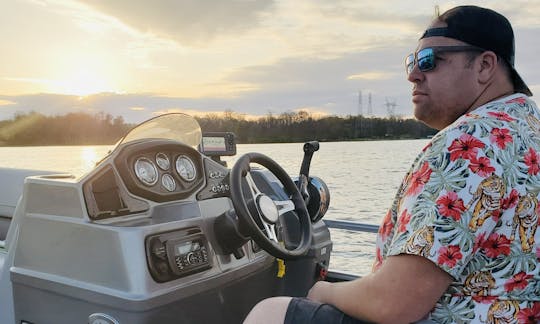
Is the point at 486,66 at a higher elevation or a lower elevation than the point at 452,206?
higher

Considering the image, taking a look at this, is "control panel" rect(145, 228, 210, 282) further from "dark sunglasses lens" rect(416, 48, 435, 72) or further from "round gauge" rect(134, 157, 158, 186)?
"dark sunglasses lens" rect(416, 48, 435, 72)

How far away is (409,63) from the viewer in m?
1.51

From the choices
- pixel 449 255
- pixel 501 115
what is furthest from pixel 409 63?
pixel 449 255

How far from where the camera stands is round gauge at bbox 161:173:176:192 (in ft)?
6.53

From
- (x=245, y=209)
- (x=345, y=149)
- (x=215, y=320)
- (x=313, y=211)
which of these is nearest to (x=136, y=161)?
(x=245, y=209)

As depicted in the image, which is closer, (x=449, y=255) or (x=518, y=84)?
(x=449, y=255)

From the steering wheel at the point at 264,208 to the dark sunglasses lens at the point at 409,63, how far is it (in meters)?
0.59

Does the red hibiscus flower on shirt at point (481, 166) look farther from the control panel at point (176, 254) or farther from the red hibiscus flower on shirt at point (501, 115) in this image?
the control panel at point (176, 254)

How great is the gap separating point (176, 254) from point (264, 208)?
32 cm

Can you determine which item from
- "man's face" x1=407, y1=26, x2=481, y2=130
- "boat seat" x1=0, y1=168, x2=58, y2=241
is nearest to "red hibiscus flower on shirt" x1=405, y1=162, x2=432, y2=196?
"man's face" x1=407, y1=26, x2=481, y2=130

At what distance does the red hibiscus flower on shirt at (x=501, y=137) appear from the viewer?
45.5 inches

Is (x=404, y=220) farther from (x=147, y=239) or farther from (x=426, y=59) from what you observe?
(x=147, y=239)

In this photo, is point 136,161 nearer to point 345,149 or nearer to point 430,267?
point 430,267

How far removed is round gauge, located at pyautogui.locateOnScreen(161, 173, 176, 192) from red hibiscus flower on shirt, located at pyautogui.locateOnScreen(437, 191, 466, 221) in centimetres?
112
